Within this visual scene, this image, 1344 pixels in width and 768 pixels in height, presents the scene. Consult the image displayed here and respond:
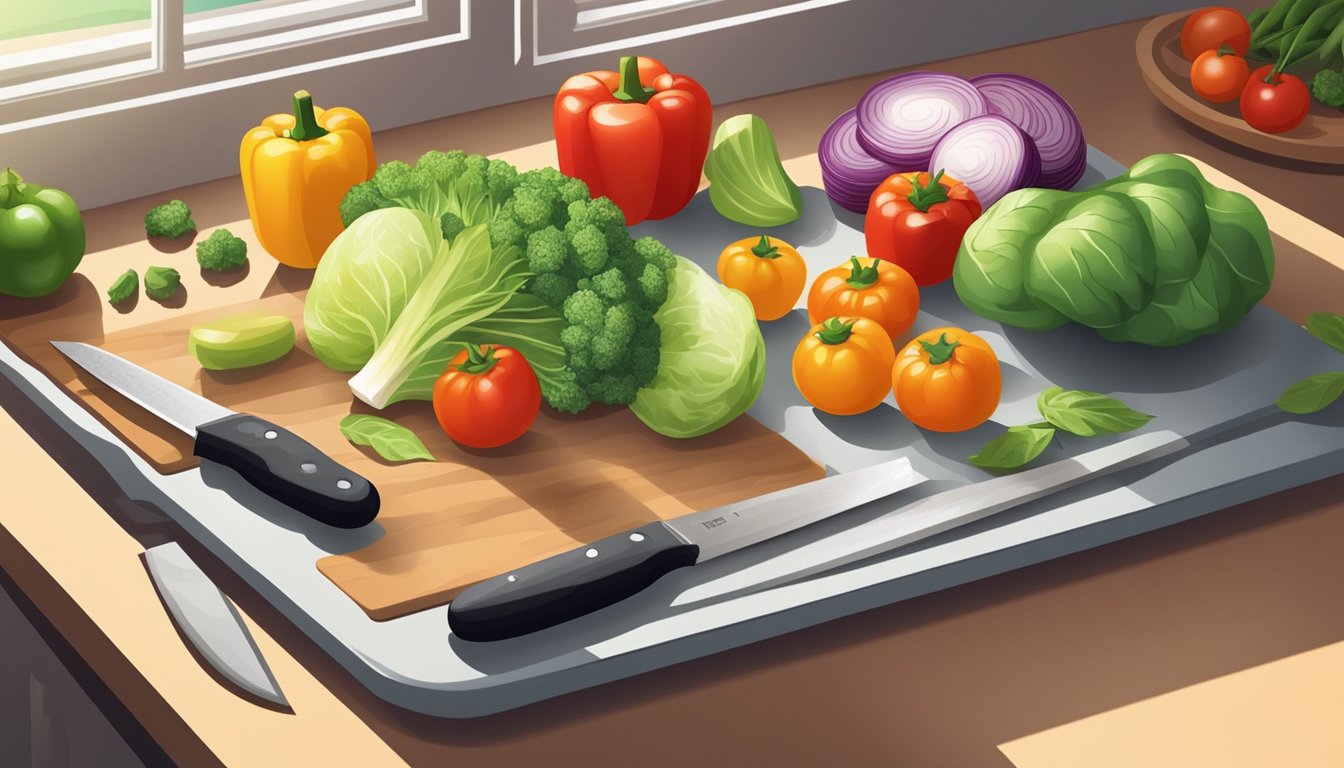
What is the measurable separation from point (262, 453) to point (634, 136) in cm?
64

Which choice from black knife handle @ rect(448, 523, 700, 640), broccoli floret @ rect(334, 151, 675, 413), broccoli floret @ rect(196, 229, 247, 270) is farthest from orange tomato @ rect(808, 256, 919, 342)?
broccoli floret @ rect(196, 229, 247, 270)

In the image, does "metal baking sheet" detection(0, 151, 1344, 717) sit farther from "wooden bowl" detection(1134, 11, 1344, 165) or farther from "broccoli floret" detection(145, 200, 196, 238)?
"wooden bowl" detection(1134, 11, 1344, 165)

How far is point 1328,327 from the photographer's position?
200cm

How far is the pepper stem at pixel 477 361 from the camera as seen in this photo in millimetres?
1746

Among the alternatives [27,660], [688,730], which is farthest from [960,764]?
[27,660]

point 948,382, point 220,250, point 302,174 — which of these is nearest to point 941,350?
point 948,382

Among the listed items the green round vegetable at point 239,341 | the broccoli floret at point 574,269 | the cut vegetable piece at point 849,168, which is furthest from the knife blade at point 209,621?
the cut vegetable piece at point 849,168

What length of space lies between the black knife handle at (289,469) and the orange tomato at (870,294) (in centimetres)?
56

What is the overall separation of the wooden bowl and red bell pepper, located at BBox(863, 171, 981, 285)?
0.54 metres

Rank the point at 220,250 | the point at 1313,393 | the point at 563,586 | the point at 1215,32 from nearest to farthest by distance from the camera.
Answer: the point at 563,586, the point at 1313,393, the point at 220,250, the point at 1215,32

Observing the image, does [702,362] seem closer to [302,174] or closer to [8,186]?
[302,174]

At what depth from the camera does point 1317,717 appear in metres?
1.57

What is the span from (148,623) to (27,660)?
0.44 ft

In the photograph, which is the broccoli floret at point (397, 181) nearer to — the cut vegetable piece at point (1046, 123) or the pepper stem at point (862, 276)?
the pepper stem at point (862, 276)
